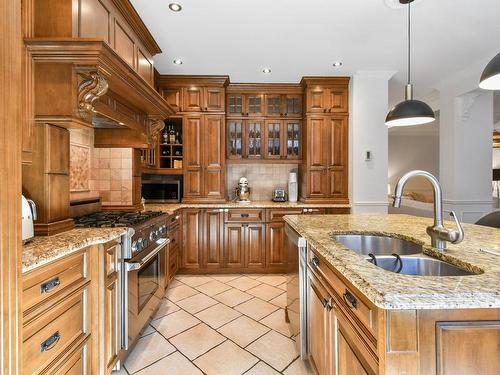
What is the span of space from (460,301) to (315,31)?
260cm

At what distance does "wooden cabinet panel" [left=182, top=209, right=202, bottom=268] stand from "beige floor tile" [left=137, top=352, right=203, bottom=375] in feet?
5.55

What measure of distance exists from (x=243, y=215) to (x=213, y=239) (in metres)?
0.51

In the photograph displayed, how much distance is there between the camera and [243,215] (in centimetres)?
358

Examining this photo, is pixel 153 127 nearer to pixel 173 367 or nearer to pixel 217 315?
pixel 217 315

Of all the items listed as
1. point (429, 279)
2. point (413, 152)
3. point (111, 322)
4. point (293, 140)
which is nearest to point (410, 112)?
point (429, 279)

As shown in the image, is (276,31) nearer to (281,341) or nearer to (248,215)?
(248,215)

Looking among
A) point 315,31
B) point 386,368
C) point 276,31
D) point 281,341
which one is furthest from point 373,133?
point 386,368

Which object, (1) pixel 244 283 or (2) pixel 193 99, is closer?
(1) pixel 244 283

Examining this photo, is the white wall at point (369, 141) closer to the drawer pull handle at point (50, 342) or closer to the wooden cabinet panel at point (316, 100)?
the wooden cabinet panel at point (316, 100)

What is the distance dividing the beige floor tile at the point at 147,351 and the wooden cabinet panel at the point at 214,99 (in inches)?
109

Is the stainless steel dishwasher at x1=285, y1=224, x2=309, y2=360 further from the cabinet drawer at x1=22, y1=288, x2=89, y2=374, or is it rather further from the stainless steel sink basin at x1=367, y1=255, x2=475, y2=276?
the cabinet drawer at x1=22, y1=288, x2=89, y2=374

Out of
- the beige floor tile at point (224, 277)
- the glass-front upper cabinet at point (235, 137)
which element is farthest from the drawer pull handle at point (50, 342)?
the glass-front upper cabinet at point (235, 137)

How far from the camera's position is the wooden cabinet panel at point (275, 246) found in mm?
3582

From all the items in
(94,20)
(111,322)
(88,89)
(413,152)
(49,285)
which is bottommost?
(111,322)
